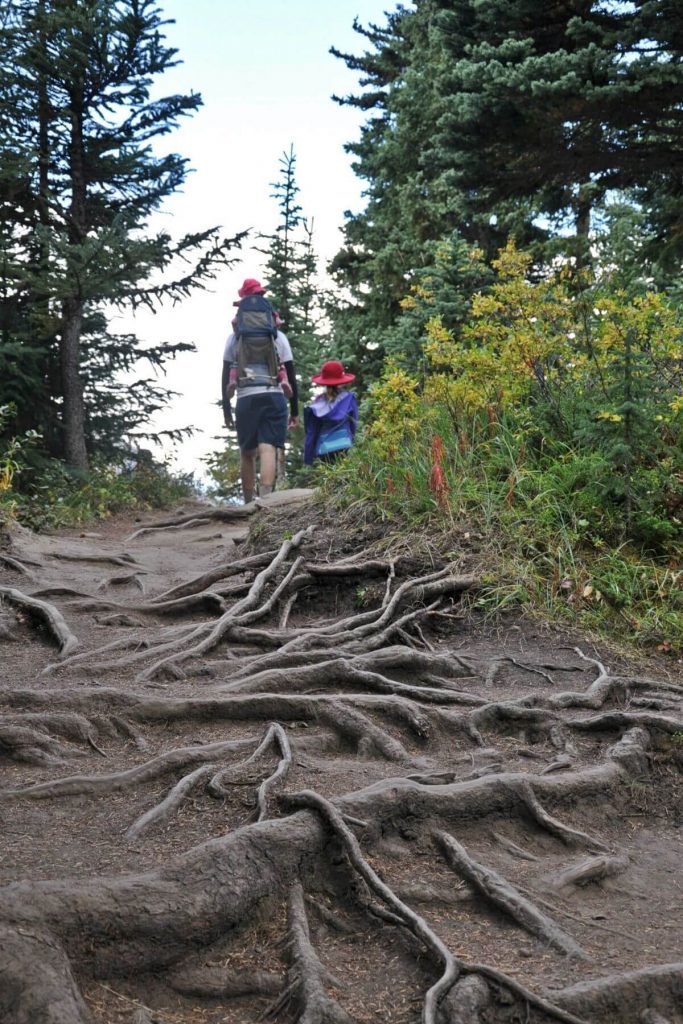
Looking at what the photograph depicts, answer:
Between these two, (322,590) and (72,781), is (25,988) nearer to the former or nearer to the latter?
(72,781)

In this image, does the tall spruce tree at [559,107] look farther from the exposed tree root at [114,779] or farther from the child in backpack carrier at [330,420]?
the exposed tree root at [114,779]

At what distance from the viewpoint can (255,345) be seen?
1387 cm

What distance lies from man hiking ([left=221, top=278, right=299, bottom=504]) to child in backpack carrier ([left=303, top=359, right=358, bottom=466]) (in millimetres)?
370

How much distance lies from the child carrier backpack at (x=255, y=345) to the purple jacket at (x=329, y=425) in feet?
2.52

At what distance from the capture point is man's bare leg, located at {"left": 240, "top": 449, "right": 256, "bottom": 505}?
14805 millimetres

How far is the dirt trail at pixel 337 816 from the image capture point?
11.9ft

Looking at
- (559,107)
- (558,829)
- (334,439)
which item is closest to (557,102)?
(559,107)

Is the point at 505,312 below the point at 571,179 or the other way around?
below

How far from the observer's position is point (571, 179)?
13.5 meters

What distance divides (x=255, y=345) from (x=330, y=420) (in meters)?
1.48

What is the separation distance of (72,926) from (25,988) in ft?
1.01

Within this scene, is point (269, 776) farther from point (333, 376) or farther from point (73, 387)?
point (73, 387)

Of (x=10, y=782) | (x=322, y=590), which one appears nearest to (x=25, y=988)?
(x=10, y=782)

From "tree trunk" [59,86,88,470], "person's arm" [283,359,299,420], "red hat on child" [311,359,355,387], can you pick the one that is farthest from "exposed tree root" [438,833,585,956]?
→ "tree trunk" [59,86,88,470]
